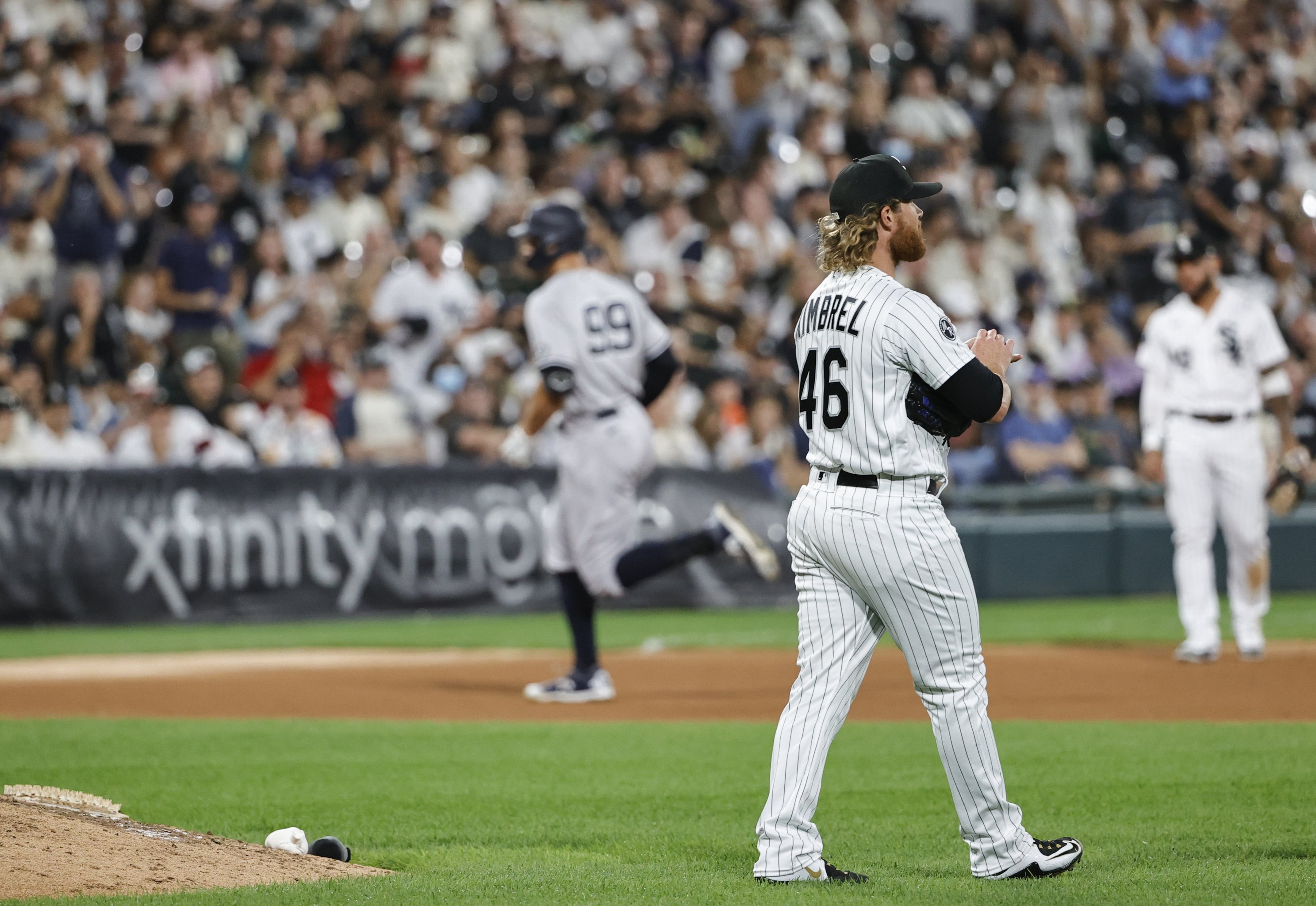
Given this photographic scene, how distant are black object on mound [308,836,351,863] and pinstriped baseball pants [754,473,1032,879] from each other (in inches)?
50.4

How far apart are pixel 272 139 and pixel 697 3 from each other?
246 inches

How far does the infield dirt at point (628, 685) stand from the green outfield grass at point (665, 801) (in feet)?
1.59

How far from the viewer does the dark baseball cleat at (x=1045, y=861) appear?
15.2 feet

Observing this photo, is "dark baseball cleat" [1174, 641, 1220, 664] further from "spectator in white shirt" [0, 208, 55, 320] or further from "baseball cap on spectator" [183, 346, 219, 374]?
"spectator in white shirt" [0, 208, 55, 320]

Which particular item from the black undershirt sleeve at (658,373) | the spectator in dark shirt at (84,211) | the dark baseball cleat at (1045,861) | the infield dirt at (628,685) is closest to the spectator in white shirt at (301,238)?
the spectator in dark shirt at (84,211)

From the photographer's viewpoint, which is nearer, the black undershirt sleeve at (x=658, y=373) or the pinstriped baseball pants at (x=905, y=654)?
the pinstriped baseball pants at (x=905, y=654)

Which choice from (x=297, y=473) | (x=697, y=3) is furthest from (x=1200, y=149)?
(x=297, y=473)

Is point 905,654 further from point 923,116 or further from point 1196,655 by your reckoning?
point 923,116

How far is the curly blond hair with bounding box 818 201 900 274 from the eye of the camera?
4.71m

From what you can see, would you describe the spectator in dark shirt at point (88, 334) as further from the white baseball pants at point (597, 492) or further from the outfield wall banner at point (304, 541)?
the white baseball pants at point (597, 492)

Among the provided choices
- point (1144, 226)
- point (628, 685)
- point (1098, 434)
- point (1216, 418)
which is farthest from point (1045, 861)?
point (1144, 226)

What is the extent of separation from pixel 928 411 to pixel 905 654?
68 centimetres

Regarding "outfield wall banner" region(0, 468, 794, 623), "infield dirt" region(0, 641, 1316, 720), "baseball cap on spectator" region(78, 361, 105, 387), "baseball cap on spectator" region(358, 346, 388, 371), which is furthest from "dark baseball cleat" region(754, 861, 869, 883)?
"baseball cap on spectator" region(78, 361, 105, 387)

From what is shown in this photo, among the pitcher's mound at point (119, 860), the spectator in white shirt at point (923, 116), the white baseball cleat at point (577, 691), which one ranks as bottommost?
the white baseball cleat at point (577, 691)
